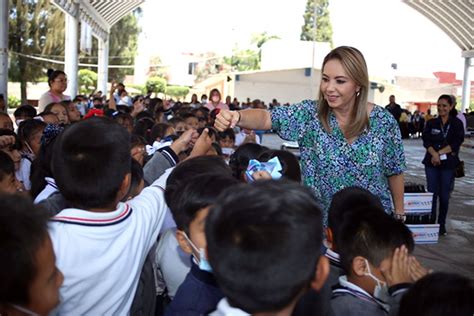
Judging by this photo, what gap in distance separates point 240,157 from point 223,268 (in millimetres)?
2205

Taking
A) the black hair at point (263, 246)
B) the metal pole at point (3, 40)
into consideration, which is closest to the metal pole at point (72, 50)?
the metal pole at point (3, 40)

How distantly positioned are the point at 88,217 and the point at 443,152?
618 cm

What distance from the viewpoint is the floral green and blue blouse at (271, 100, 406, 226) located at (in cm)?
324

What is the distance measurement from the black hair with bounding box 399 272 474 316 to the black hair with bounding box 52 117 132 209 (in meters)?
1.22

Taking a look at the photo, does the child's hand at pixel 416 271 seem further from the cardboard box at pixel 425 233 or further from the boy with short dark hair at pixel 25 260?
the cardboard box at pixel 425 233

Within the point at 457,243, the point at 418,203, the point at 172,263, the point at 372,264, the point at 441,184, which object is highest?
the point at 372,264

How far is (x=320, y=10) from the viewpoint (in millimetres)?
74250

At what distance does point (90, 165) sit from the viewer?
229 cm

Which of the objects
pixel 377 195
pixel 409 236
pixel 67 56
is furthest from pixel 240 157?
pixel 67 56

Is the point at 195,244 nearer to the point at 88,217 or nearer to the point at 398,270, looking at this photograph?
the point at 88,217

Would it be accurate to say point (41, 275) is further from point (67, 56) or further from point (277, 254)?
point (67, 56)

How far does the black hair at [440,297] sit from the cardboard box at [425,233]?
526 cm

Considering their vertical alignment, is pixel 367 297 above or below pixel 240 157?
below

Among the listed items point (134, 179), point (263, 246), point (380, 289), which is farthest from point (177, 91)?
point (263, 246)
